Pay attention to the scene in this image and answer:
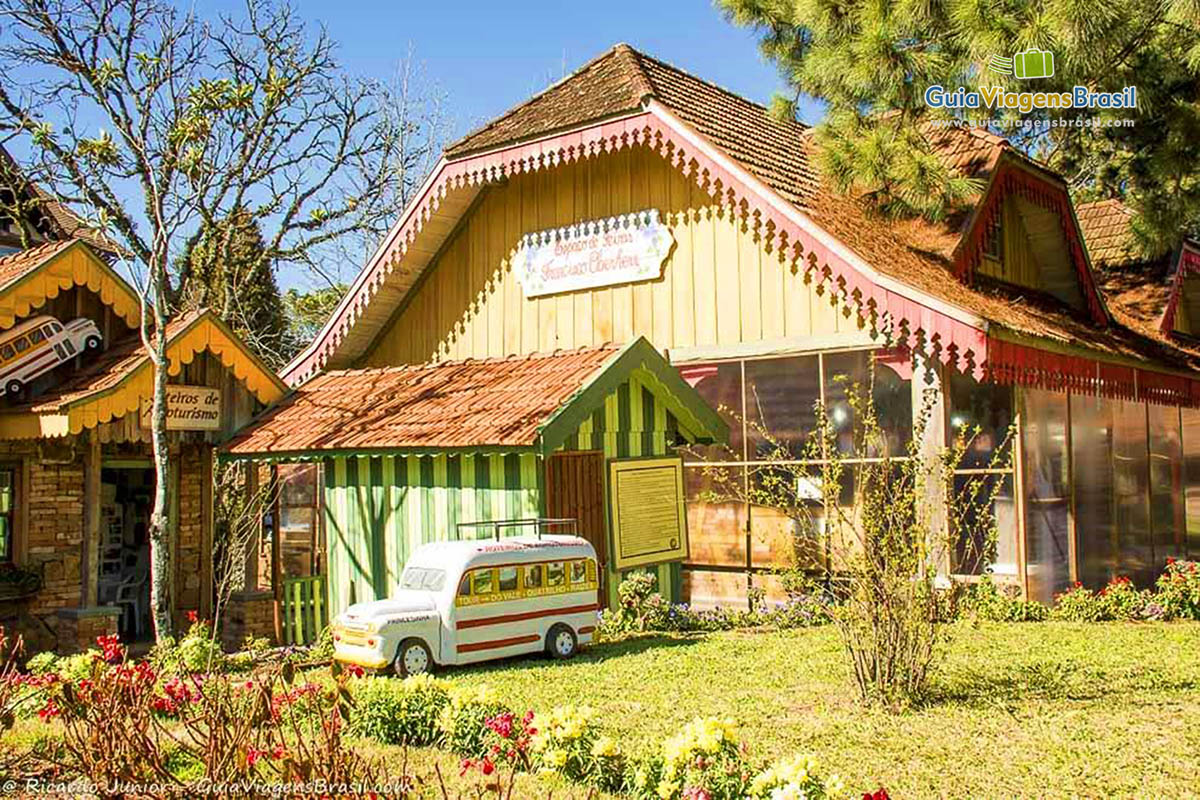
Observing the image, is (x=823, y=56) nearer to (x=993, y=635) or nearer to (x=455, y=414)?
(x=455, y=414)

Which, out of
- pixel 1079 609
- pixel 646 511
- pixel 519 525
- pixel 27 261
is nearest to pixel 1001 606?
pixel 1079 609

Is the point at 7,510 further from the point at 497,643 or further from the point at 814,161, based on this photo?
the point at 814,161

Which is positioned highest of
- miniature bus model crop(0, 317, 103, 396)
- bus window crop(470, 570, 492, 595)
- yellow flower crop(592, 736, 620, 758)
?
miniature bus model crop(0, 317, 103, 396)

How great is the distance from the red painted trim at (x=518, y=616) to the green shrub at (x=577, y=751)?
3711 millimetres

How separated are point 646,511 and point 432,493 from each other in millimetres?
2502

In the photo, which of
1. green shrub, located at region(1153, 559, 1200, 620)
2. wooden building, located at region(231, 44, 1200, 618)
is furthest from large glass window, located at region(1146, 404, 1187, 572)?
green shrub, located at region(1153, 559, 1200, 620)

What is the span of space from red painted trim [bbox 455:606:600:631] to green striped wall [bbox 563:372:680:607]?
1.78 meters

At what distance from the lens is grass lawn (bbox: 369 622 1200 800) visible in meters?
6.48

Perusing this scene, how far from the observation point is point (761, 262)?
1439cm

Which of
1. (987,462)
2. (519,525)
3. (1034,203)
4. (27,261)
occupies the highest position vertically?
(1034,203)

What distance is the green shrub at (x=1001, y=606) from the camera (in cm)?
1270

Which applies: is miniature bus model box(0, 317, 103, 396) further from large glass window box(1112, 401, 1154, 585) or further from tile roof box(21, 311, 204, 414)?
large glass window box(1112, 401, 1154, 585)

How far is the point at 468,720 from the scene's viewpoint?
23.1ft

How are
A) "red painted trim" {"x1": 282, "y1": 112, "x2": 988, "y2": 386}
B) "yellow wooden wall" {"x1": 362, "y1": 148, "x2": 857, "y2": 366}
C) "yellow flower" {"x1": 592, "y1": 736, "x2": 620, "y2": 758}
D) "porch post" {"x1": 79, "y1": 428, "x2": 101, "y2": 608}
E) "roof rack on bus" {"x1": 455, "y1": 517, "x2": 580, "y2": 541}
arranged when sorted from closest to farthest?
"yellow flower" {"x1": 592, "y1": 736, "x2": 620, "y2": 758}, "roof rack on bus" {"x1": 455, "y1": 517, "x2": 580, "y2": 541}, "porch post" {"x1": 79, "y1": 428, "x2": 101, "y2": 608}, "red painted trim" {"x1": 282, "y1": 112, "x2": 988, "y2": 386}, "yellow wooden wall" {"x1": 362, "y1": 148, "x2": 857, "y2": 366}
